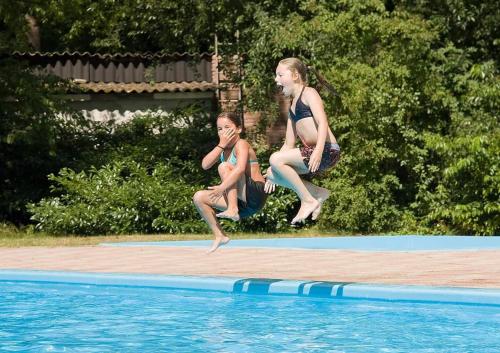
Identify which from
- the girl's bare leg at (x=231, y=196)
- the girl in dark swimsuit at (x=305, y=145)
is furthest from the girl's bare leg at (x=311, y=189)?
the girl's bare leg at (x=231, y=196)

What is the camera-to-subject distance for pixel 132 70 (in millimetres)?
22312

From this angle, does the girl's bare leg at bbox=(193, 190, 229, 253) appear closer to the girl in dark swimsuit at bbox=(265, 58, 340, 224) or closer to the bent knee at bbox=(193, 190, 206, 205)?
the bent knee at bbox=(193, 190, 206, 205)

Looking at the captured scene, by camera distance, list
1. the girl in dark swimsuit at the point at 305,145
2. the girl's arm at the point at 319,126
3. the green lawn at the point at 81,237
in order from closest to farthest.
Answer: the girl's arm at the point at 319,126
the girl in dark swimsuit at the point at 305,145
the green lawn at the point at 81,237

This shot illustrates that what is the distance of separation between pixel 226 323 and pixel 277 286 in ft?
3.12

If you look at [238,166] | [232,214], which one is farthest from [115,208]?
[238,166]

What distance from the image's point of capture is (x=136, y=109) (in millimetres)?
21656

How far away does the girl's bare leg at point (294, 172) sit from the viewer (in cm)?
806

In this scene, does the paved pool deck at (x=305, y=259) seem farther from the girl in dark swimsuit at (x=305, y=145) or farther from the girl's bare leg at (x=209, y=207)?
the girl in dark swimsuit at (x=305, y=145)

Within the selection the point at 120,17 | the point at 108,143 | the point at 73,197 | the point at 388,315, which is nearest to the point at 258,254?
the point at 388,315

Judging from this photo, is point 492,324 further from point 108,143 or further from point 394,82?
point 108,143

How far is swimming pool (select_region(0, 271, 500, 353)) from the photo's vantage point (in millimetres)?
7883

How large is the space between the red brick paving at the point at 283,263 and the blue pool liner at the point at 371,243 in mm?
576

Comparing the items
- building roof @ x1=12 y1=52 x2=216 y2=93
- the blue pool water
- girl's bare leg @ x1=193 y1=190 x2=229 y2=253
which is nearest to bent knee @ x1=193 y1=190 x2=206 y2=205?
girl's bare leg @ x1=193 y1=190 x2=229 y2=253

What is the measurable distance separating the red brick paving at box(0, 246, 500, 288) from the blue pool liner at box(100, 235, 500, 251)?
0.58m
